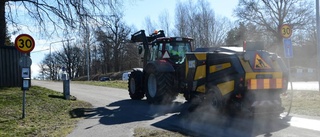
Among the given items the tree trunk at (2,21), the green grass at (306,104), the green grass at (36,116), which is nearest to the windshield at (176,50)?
the green grass at (36,116)

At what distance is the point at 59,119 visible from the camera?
10.7m

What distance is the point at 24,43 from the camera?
1035 cm

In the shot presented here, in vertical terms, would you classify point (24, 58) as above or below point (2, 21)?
below

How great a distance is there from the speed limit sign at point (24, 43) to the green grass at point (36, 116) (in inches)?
79.3

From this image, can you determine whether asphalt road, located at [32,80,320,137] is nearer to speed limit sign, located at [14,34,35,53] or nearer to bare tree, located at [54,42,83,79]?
speed limit sign, located at [14,34,35,53]

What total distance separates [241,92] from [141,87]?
6.95m

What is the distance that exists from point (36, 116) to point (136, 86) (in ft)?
18.0

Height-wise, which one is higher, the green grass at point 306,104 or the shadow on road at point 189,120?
the green grass at point 306,104

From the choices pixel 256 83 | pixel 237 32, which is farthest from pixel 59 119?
pixel 237 32

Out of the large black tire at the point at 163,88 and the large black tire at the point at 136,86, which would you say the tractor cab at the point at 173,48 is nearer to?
the large black tire at the point at 163,88

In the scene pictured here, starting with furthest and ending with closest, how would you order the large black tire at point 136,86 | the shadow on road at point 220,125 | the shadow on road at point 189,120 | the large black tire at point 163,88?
the large black tire at point 136,86, the large black tire at point 163,88, the shadow on road at point 189,120, the shadow on road at point 220,125

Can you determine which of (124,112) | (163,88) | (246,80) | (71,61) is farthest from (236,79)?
(71,61)

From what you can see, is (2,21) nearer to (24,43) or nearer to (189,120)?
(24,43)

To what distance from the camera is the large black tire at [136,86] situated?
15430 mm
